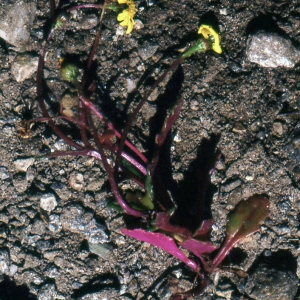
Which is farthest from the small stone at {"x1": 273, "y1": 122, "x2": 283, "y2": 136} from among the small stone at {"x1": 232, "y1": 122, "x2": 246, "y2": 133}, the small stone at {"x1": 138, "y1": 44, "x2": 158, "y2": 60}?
the small stone at {"x1": 138, "y1": 44, "x2": 158, "y2": 60}

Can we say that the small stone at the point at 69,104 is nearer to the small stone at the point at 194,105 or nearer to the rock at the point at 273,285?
the small stone at the point at 194,105

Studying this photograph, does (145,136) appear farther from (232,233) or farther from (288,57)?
(288,57)

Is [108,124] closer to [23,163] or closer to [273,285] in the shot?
[23,163]

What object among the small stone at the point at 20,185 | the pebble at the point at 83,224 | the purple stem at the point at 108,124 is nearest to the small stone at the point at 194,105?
the purple stem at the point at 108,124

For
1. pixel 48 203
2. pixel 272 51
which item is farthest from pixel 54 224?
pixel 272 51

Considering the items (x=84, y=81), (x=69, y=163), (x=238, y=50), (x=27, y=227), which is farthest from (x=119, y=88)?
(x=27, y=227)

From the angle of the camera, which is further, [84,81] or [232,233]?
[84,81]
